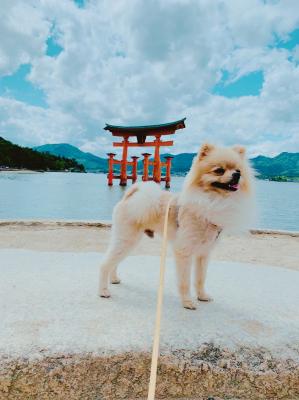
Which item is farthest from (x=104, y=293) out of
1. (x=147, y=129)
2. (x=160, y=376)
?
(x=147, y=129)

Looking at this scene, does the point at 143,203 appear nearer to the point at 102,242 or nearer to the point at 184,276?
the point at 184,276

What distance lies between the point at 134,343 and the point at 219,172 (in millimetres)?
1336

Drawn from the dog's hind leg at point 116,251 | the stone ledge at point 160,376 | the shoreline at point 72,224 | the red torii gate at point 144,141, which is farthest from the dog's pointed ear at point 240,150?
the red torii gate at point 144,141

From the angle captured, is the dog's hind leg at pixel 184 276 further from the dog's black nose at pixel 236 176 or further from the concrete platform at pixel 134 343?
the dog's black nose at pixel 236 176

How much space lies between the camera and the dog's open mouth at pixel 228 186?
250cm

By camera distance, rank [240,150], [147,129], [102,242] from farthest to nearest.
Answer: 1. [147,129]
2. [102,242]
3. [240,150]

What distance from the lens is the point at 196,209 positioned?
2.58 metres

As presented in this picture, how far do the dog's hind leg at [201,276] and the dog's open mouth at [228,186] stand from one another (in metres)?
0.68

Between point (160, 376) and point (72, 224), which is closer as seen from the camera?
point (160, 376)

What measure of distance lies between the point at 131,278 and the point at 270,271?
1.93m

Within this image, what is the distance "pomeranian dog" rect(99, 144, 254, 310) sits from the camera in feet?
8.40

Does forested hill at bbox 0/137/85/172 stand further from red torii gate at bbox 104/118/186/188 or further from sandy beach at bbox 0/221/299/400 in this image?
sandy beach at bbox 0/221/299/400

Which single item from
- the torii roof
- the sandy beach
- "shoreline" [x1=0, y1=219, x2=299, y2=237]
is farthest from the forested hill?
the sandy beach

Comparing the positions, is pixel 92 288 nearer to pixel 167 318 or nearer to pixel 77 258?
pixel 167 318
